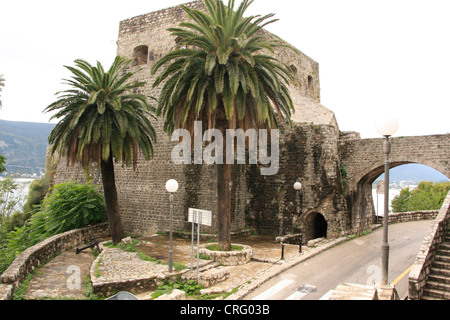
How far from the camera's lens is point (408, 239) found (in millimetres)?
17406

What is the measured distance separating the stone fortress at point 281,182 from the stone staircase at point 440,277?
732 centimetres

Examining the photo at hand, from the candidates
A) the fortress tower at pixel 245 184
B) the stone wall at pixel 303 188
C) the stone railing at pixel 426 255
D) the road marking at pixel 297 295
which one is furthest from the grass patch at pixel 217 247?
the stone railing at pixel 426 255

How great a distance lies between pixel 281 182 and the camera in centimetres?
1794

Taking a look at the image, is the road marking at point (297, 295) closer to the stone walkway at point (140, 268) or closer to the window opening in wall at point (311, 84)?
the stone walkway at point (140, 268)

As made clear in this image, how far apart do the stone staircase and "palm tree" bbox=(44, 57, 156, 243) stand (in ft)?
37.8

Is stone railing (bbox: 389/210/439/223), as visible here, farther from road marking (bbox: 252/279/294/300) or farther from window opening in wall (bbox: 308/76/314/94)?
road marking (bbox: 252/279/294/300)

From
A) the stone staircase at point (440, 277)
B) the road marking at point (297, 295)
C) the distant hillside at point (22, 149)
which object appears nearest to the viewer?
the stone staircase at point (440, 277)

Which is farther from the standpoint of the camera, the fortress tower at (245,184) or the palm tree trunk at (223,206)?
the fortress tower at (245,184)

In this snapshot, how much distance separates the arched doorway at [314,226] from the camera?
57.9 ft

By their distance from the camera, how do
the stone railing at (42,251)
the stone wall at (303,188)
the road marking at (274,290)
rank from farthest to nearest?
1. the stone wall at (303,188)
2. the stone railing at (42,251)
3. the road marking at (274,290)

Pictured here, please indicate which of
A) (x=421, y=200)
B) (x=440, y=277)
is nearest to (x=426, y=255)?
(x=440, y=277)

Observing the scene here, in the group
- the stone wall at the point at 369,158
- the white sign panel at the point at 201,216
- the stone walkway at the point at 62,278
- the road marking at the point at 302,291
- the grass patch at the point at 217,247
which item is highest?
the stone wall at the point at 369,158

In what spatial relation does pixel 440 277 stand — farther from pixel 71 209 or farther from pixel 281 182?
pixel 71 209

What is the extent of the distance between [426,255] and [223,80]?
7659 millimetres
